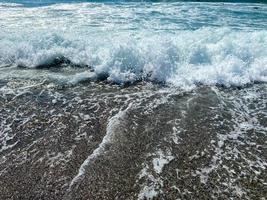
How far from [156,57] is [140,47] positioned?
0.93m

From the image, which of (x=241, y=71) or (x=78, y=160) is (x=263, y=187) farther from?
(x=241, y=71)

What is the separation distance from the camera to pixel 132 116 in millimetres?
6535

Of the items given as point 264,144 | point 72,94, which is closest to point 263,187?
point 264,144

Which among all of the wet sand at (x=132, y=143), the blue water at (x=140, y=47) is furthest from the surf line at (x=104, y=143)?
the blue water at (x=140, y=47)

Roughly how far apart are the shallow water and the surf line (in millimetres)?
20

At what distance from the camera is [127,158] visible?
16.8ft

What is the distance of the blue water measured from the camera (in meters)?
8.85

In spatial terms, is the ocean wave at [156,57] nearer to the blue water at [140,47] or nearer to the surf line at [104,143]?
the blue water at [140,47]

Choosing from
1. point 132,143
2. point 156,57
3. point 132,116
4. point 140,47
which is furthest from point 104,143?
point 140,47

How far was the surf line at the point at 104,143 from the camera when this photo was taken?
4668 mm

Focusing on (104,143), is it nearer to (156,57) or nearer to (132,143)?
(132,143)

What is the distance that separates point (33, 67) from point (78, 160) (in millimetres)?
5592

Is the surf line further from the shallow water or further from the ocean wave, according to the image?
the ocean wave

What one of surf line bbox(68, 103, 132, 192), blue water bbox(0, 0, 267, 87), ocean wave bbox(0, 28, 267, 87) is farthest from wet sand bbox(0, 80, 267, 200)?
blue water bbox(0, 0, 267, 87)
